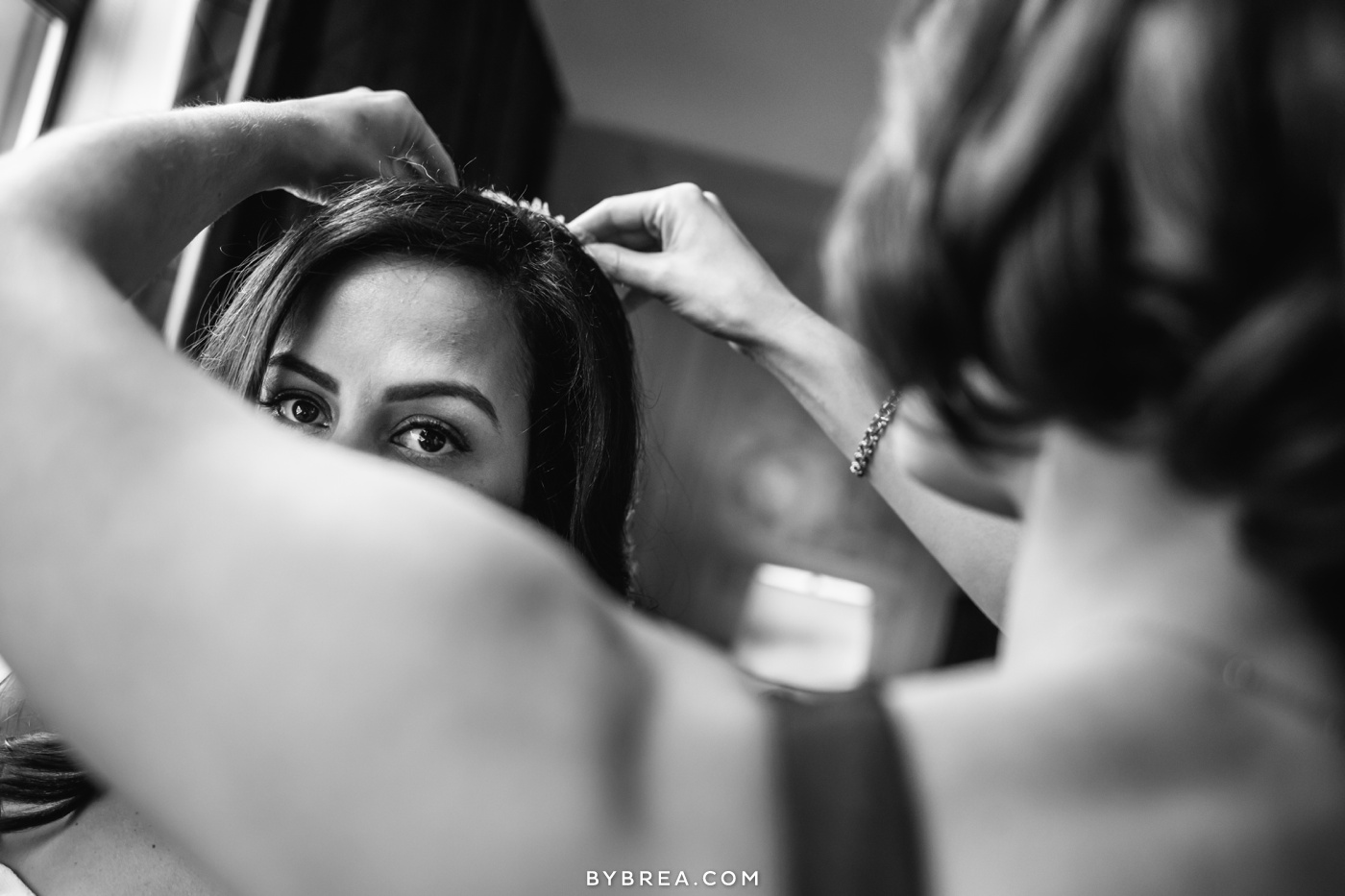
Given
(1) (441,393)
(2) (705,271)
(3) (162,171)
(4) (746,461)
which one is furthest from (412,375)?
(4) (746,461)

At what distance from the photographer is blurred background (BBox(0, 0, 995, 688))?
3346mm

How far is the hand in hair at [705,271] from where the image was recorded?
1105 millimetres

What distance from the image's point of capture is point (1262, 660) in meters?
0.41

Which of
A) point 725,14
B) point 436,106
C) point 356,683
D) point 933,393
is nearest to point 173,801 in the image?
point 356,683

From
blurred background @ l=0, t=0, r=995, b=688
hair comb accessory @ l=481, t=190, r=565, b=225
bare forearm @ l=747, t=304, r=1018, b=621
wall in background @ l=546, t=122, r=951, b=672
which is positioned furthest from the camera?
wall in background @ l=546, t=122, r=951, b=672

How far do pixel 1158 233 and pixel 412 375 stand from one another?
78cm

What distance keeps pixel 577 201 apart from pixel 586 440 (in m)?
4.54

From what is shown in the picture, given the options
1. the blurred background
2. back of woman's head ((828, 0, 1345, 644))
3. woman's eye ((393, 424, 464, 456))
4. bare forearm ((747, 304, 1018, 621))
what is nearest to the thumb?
bare forearm ((747, 304, 1018, 621))

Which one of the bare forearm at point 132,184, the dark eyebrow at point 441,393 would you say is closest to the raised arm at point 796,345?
the dark eyebrow at point 441,393

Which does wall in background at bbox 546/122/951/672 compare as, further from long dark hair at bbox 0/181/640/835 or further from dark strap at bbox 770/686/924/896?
dark strap at bbox 770/686/924/896

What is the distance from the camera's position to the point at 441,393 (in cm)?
106

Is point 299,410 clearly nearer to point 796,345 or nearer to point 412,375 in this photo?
point 412,375

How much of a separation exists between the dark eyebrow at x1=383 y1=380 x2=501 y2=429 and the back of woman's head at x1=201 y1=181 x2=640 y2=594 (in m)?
0.09

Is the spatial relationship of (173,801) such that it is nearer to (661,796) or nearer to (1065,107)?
(661,796)
